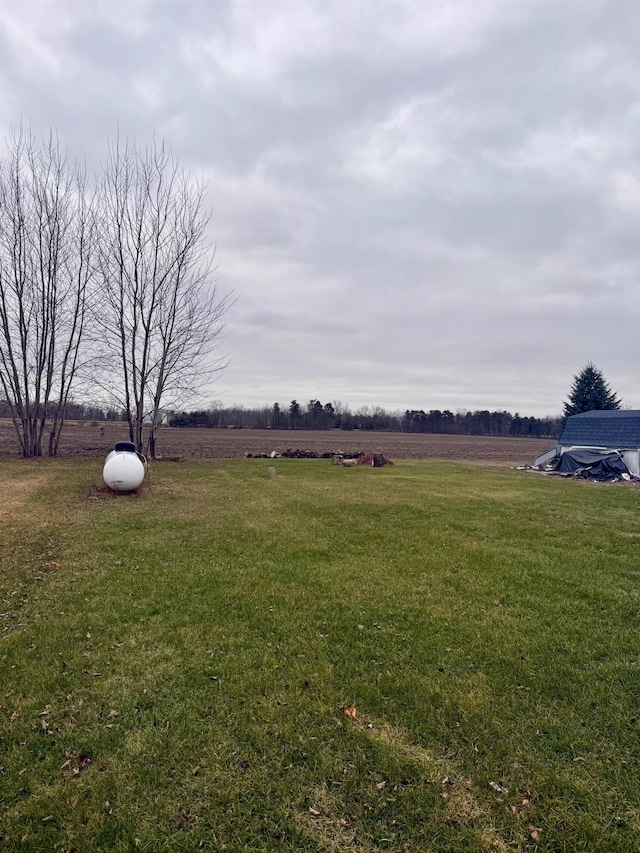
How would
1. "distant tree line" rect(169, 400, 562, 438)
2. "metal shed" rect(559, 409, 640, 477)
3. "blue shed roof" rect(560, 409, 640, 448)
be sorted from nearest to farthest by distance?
1. "metal shed" rect(559, 409, 640, 477)
2. "blue shed roof" rect(560, 409, 640, 448)
3. "distant tree line" rect(169, 400, 562, 438)

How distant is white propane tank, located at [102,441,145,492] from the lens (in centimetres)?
1095

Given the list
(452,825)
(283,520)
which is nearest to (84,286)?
(283,520)

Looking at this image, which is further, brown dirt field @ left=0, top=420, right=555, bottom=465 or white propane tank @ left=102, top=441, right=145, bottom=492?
brown dirt field @ left=0, top=420, right=555, bottom=465

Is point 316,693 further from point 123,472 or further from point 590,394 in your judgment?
point 590,394

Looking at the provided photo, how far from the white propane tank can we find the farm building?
18.7 metres

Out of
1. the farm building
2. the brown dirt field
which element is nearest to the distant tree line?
the brown dirt field

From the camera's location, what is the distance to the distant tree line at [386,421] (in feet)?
236

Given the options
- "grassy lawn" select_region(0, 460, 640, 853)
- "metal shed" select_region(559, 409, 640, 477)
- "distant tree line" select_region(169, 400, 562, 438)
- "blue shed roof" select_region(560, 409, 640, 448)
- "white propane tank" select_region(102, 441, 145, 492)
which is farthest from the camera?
"distant tree line" select_region(169, 400, 562, 438)

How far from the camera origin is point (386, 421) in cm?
8038

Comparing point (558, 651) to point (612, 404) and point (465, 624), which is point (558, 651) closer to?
point (465, 624)

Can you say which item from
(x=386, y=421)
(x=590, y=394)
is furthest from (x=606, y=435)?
(x=386, y=421)

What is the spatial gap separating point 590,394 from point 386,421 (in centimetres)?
4846

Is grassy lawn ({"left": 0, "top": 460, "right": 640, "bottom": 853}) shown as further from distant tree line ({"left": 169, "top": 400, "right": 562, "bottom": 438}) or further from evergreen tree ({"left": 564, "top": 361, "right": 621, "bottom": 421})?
distant tree line ({"left": 169, "top": 400, "right": 562, "bottom": 438})

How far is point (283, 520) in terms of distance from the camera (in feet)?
30.3
